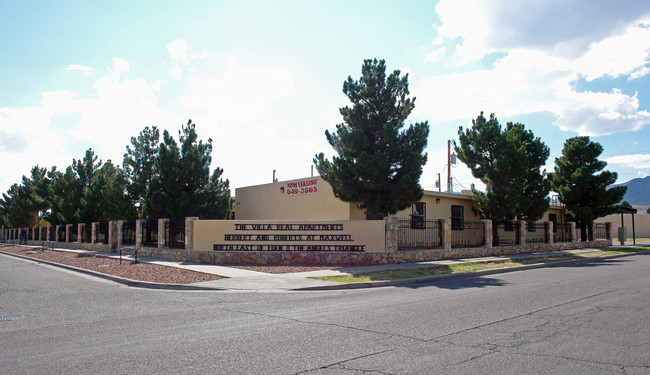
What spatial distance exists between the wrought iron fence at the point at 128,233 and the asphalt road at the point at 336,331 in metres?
16.0

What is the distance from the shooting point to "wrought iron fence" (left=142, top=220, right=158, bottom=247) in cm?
2381

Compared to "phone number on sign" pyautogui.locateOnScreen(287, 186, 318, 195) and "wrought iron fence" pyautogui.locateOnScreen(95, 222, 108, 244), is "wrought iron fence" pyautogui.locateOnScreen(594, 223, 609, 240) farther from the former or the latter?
"wrought iron fence" pyautogui.locateOnScreen(95, 222, 108, 244)

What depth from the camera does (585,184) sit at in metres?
30.7

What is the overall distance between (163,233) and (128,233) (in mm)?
7042

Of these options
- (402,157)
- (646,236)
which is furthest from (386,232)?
(646,236)

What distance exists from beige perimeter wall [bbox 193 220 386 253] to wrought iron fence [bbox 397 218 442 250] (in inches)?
73.5

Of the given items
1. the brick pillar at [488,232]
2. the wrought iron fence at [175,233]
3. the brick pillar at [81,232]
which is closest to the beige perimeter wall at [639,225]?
the brick pillar at [488,232]

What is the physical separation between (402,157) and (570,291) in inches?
380

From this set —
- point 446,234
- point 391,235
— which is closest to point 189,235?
point 391,235

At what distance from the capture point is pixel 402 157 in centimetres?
1919

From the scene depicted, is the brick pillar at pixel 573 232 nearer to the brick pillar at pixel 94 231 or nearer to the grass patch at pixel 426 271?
the grass patch at pixel 426 271

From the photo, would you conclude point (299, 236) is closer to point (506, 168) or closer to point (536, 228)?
point (506, 168)

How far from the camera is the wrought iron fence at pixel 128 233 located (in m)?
27.3

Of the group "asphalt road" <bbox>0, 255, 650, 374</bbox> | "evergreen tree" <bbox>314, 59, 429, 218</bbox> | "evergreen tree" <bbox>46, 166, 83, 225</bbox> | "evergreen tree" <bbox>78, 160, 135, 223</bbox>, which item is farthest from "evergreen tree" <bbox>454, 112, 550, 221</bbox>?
"evergreen tree" <bbox>46, 166, 83, 225</bbox>
